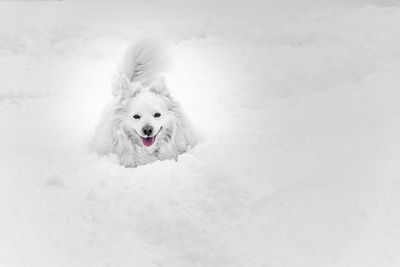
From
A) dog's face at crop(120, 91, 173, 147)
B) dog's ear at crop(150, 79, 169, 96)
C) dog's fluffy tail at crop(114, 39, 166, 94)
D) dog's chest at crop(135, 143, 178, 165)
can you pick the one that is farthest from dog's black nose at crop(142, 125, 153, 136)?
dog's fluffy tail at crop(114, 39, 166, 94)

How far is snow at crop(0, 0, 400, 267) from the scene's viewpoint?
2627 mm

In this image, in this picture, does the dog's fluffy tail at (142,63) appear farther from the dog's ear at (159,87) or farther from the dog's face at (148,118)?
the dog's face at (148,118)

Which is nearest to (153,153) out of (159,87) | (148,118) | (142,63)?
(148,118)

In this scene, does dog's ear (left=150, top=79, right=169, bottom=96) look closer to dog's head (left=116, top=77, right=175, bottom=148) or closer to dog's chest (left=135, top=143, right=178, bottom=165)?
dog's head (left=116, top=77, right=175, bottom=148)

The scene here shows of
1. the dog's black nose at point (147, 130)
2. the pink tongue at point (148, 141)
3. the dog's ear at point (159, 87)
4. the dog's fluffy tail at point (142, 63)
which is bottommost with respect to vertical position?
the pink tongue at point (148, 141)

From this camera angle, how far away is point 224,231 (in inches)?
109

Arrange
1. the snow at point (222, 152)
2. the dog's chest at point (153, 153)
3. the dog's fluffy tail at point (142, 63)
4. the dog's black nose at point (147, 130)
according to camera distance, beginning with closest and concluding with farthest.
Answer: the snow at point (222, 152)
the dog's black nose at point (147, 130)
the dog's chest at point (153, 153)
the dog's fluffy tail at point (142, 63)

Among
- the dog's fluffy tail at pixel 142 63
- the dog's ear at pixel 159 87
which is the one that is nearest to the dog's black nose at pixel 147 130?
the dog's ear at pixel 159 87

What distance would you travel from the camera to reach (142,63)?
4137 millimetres

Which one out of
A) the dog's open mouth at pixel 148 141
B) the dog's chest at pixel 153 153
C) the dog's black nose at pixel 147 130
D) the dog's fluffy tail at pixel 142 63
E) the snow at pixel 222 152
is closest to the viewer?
the snow at pixel 222 152

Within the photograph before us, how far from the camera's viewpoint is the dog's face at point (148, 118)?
3.58 meters

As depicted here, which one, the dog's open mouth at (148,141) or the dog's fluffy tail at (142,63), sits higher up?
the dog's fluffy tail at (142,63)

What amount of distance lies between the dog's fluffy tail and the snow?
0.75m

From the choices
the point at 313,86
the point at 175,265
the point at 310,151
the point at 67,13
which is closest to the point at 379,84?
the point at 313,86
